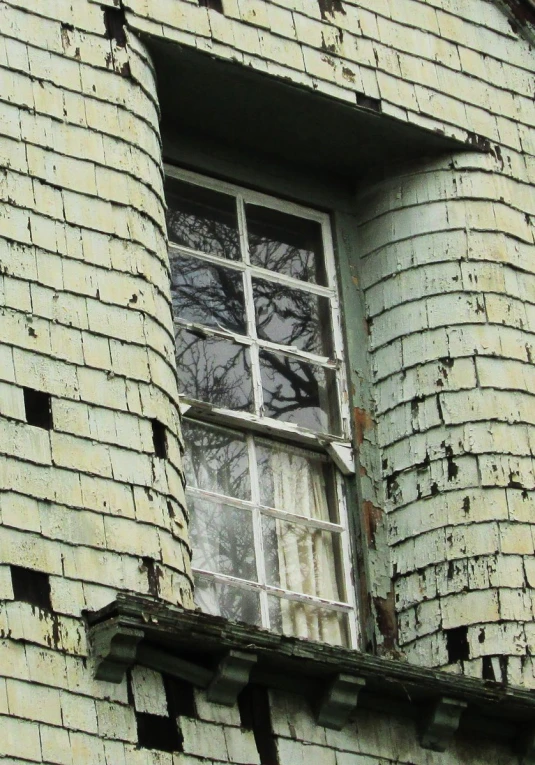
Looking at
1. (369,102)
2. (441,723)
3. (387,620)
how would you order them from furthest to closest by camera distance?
(369,102)
(387,620)
(441,723)

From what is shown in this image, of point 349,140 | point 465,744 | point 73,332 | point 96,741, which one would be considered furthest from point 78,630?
point 349,140

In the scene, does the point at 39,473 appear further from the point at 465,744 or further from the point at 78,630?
the point at 465,744

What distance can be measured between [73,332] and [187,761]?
5.50 feet

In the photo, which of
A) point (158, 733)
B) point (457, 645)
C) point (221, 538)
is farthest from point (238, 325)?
point (158, 733)

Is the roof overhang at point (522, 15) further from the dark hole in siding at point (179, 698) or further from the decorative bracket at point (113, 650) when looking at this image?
the decorative bracket at point (113, 650)

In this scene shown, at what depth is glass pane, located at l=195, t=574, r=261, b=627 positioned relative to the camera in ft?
28.6

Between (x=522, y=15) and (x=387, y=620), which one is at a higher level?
(x=522, y=15)

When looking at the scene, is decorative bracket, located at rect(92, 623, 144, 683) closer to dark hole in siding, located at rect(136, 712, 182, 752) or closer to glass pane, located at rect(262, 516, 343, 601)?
dark hole in siding, located at rect(136, 712, 182, 752)

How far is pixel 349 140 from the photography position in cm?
1012

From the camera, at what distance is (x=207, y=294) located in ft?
31.5

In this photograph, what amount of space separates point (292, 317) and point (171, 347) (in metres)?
1.28

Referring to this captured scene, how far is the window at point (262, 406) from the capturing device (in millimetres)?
8953

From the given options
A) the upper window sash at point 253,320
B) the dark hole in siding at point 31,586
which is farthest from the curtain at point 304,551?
the dark hole in siding at point 31,586

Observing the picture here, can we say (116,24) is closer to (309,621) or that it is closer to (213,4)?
(213,4)
